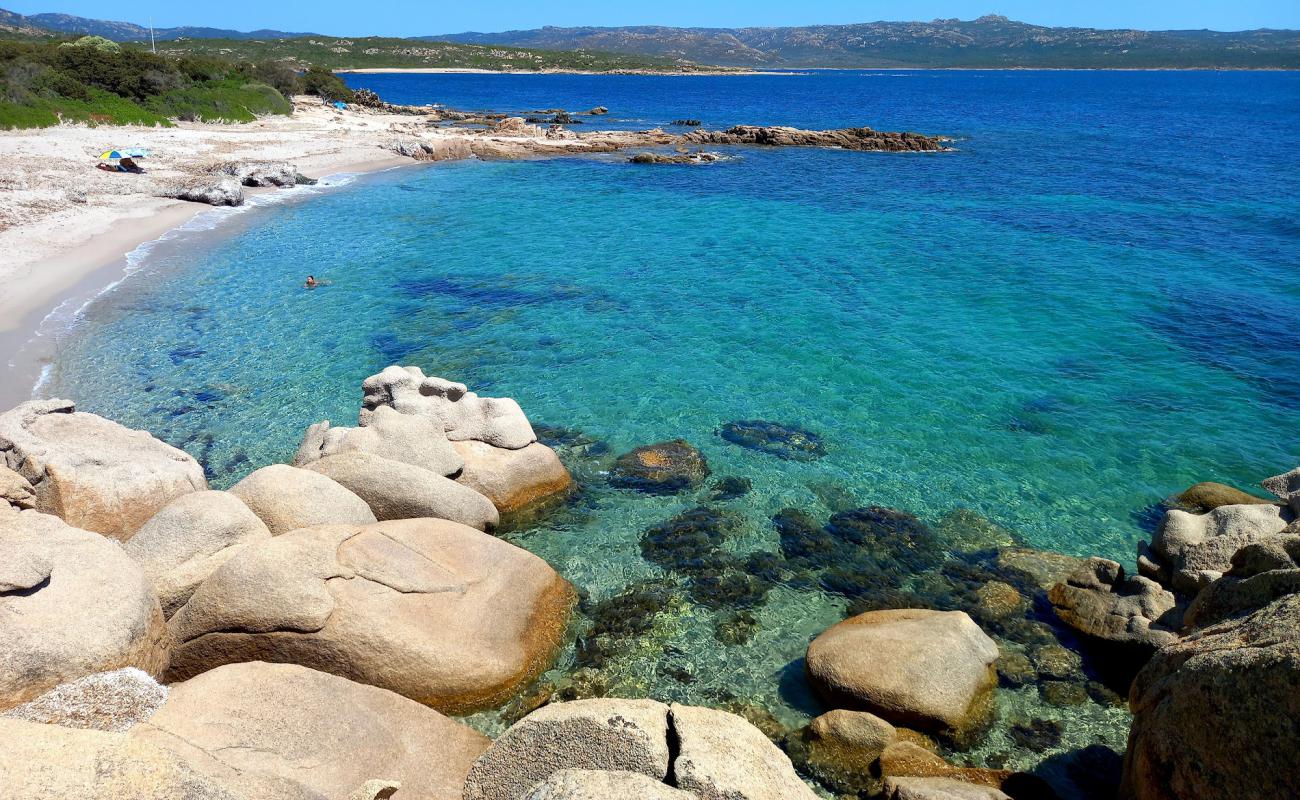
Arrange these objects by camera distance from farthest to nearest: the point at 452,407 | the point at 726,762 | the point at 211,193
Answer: the point at 211,193 < the point at 452,407 < the point at 726,762

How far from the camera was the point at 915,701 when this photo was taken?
916 centimetres

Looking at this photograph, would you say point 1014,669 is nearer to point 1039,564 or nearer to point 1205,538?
point 1039,564

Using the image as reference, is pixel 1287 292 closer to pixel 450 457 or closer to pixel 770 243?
pixel 770 243

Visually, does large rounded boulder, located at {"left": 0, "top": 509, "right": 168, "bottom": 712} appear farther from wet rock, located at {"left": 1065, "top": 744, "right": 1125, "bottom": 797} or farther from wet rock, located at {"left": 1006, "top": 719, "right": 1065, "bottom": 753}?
wet rock, located at {"left": 1065, "top": 744, "right": 1125, "bottom": 797}

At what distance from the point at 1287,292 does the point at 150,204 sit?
45947 mm

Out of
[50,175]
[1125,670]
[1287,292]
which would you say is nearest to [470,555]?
[1125,670]

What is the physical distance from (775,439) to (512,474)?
6.04 metres

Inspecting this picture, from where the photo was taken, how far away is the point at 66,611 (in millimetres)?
7867

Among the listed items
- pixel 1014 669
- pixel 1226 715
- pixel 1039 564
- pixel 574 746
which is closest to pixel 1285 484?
pixel 1039 564

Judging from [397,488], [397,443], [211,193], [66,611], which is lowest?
[397,488]

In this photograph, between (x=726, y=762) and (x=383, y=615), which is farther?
(x=383, y=615)

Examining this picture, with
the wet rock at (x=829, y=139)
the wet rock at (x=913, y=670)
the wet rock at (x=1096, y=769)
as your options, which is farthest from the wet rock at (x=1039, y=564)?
the wet rock at (x=829, y=139)

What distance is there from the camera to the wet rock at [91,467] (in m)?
10.9

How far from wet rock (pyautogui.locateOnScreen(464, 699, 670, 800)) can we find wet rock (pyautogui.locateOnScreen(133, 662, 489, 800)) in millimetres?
A: 1096
